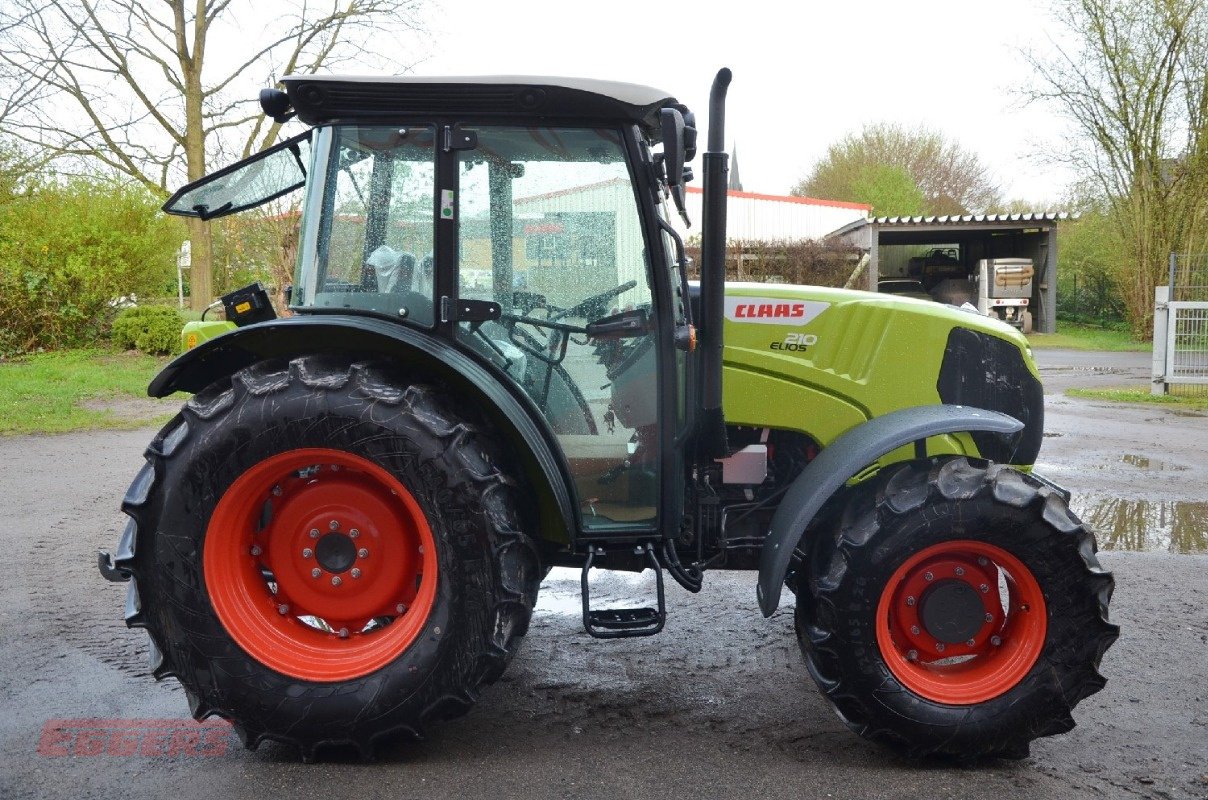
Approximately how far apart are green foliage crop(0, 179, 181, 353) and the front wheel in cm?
1653

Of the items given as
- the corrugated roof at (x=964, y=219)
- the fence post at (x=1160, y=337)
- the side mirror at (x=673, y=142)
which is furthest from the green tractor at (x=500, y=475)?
the corrugated roof at (x=964, y=219)

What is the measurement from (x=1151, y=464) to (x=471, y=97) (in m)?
7.90

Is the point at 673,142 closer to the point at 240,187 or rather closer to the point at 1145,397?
the point at 240,187

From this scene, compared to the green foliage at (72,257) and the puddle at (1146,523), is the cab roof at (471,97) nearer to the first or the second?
the puddle at (1146,523)

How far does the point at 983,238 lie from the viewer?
30812 millimetres

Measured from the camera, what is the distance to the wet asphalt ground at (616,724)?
299 cm

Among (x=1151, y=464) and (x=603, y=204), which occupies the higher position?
(x=603, y=204)

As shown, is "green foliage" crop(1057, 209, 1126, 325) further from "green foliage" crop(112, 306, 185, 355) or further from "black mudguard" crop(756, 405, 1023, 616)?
"black mudguard" crop(756, 405, 1023, 616)

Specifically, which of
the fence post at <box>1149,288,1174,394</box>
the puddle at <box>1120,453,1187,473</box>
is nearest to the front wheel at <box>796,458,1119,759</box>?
the puddle at <box>1120,453,1187,473</box>

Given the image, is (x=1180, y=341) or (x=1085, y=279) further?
(x=1085, y=279)

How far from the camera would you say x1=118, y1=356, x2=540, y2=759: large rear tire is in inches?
118

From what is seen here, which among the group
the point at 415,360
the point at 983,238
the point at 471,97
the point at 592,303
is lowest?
the point at 415,360

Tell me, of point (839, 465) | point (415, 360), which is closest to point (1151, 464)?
point (839, 465)

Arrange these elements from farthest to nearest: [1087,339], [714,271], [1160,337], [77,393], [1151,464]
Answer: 1. [1087,339]
2. [1160,337]
3. [77,393]
4. [1151,464]
5. [714,271]
